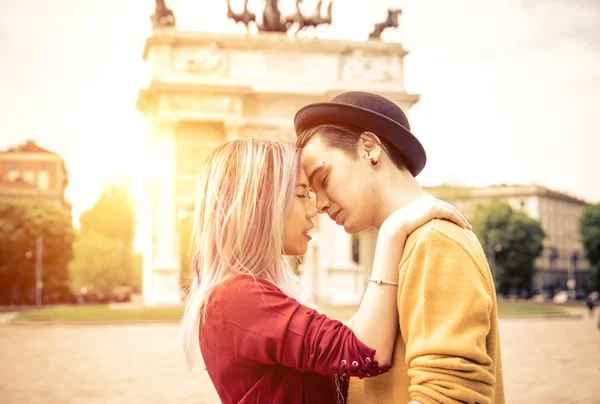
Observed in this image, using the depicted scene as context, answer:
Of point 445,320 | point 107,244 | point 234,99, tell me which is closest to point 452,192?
point 107,244

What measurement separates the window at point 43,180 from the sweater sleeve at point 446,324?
52104mm

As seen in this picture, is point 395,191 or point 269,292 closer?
point 269,292

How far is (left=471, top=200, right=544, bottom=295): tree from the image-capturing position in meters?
74.1

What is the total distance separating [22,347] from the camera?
18125 mm

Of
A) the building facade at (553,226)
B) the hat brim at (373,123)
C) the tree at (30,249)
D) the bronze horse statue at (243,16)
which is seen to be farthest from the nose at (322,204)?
the building facade at (553,226)

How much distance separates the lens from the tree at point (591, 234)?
7000 centimetres

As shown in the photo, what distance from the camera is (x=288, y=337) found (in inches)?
91.6

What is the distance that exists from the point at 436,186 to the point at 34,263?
34.0 metres

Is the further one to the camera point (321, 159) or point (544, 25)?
point (544, 25)

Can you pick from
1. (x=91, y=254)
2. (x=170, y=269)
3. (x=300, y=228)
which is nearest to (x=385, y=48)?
(x=170, y=269)

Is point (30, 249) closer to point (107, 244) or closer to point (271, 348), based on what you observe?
point (107, 244)

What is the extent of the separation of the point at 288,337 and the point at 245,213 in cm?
43

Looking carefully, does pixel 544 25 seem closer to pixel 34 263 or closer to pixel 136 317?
pixel 136 317

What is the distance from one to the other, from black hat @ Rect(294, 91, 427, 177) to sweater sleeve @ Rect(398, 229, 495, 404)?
43 centimetres
